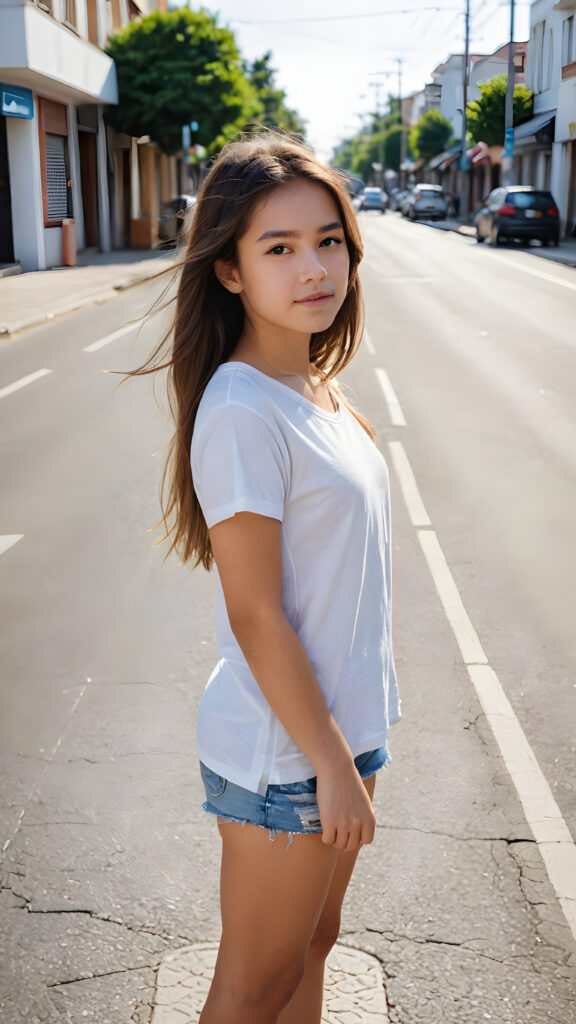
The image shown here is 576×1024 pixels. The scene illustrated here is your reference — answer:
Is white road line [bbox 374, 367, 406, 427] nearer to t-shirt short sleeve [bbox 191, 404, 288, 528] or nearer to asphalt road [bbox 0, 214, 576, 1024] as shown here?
asphalt road [bbox 0, 214, 576, 1024]

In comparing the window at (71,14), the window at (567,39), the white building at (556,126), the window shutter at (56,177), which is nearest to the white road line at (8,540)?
the white building at (556,126)

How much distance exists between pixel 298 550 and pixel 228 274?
1.64 ft

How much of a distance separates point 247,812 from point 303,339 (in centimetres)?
78

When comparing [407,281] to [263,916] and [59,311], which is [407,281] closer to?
[59,311]

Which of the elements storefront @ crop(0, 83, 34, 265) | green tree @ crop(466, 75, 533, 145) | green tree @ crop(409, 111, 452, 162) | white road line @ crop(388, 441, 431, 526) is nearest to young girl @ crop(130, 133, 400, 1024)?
white road line @ crop(388, 441, 431, 526)

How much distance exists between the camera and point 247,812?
1.73 m

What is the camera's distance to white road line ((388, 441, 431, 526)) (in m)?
7.29

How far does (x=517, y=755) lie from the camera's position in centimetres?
404

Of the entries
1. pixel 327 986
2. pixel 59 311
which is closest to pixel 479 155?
pixel 59 311

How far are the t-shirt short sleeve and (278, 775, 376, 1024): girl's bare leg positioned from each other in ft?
2.09

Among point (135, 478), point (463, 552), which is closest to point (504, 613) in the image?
point (463, 552)

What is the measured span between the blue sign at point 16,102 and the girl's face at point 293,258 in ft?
83.3

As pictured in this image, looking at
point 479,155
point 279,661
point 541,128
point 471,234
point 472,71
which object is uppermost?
point 541,128

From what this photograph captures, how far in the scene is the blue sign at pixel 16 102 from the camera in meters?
25.0
